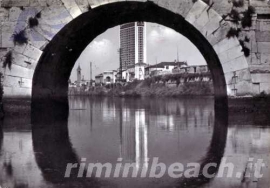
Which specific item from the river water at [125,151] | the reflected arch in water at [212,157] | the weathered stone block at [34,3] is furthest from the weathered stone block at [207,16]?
the weathered stone block at [34,3]

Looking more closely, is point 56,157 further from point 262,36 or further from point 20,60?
point 262,36

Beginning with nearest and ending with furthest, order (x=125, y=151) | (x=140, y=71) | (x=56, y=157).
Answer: (x=56, y=157)
(x=125, y=151)
(x=140, y=71)

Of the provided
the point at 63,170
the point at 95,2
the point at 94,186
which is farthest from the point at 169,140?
the point at 95,2

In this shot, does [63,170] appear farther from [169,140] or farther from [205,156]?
[169,140]

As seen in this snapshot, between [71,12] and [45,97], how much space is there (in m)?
2.75

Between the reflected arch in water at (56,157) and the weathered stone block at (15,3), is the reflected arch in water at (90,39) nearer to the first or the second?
the weathered stone block at (15,3)

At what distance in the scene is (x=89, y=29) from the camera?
10.5 metres

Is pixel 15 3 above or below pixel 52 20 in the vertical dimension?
above

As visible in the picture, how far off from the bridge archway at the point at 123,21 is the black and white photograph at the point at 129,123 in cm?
3

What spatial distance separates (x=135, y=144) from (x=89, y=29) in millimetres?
5319

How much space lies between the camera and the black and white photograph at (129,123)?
406 cm

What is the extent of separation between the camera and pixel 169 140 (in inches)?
260

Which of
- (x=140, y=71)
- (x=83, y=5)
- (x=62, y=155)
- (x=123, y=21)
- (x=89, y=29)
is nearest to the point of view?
(x=62, y=155)

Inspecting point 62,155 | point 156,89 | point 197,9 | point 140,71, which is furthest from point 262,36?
point 140,71
